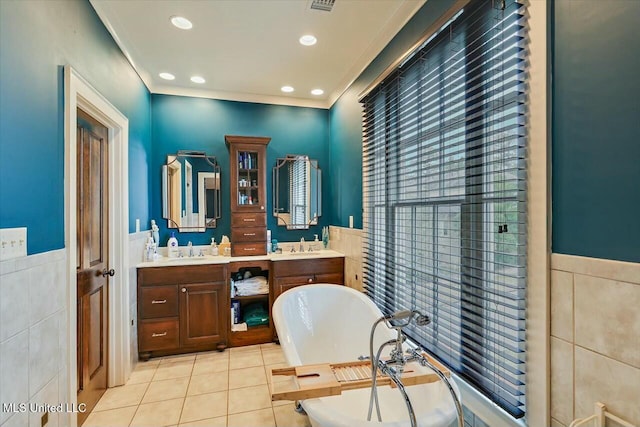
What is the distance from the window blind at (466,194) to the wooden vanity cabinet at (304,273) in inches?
44.4

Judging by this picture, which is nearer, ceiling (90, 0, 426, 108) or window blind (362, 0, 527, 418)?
window blind (362, 0, 527, 418)

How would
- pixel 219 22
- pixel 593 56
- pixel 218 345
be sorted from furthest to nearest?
pixel 218 345 < pixel 219 22 < pixel 593 56

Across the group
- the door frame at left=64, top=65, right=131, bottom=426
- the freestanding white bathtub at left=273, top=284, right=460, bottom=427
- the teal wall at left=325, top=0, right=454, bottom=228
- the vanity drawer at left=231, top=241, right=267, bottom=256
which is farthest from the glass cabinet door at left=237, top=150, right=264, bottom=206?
the freestanding white bathtub at left=273, top=284, right=460, bottom=427

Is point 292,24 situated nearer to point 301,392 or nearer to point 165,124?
point 165,124

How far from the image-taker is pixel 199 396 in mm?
2326

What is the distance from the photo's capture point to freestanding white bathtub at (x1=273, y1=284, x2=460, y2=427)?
1254 millimetres

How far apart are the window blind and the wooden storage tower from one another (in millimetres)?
1688

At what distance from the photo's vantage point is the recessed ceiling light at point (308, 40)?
2.49m

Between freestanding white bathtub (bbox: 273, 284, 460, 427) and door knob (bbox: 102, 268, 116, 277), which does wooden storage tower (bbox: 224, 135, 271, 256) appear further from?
door knob (bbox: 102, 268, 116, 277)

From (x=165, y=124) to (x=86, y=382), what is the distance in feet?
8.56

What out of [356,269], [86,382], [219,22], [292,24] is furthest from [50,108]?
[356,269]

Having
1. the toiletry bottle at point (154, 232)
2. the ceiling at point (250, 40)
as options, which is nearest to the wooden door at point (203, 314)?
the toiletry bottle at point (154, 232)

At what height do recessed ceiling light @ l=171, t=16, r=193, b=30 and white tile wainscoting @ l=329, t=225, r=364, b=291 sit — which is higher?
recessed ceiling light @ l=171, t=16, r=193, b=30

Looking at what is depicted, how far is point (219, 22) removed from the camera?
2289 millimetres
